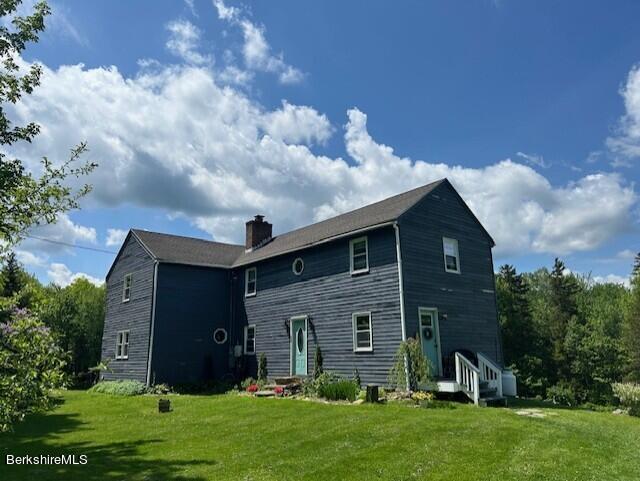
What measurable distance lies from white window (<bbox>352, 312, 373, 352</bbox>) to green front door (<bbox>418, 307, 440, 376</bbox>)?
1.73 meters

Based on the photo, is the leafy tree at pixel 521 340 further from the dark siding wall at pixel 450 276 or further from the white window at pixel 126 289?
the white window at pixel 126 289

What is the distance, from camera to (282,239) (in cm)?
2327

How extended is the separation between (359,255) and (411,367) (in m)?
4.42

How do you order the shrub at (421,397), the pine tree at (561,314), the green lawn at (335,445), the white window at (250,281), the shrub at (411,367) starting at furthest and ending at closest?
the pine tree at (561,314) < the white window at (250,281) < the shrub at (411,367) < the shrub at (421,397) < the green lawn at (335,445)

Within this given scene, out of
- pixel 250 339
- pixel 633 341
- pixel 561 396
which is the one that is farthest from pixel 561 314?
pixel 250 339

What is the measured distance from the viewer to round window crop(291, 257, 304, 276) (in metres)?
19.2

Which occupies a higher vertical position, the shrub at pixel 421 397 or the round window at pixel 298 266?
the round window at pixel 298 266

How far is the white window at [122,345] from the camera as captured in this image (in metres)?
23.9

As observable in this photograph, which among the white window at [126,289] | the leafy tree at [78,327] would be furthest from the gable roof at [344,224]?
the leafy tree at [78,327]

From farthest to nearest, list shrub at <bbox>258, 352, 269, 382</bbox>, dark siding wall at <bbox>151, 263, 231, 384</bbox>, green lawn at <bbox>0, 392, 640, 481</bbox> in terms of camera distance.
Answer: dark siding wall at <bbox>151, 263, 231, 384</bbox> < shrub at <bbox>258, 352, 269, 382</bbox> < green lawn at <bbox>0, 392, 640, 481</bbox>

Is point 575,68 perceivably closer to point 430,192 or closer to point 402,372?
point 430,192

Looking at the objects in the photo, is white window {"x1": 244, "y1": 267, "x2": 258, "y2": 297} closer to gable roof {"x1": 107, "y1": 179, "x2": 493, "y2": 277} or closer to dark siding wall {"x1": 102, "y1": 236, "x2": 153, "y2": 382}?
gable roof {"x1": 107, "y1": 179, "x2": 493, "y2": 277}

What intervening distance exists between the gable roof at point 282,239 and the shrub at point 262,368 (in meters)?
4.32
